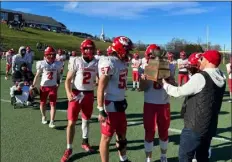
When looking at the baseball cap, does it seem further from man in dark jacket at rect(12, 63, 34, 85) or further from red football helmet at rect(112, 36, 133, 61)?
man in dark jacket at rect(12, 63, 34, 85)

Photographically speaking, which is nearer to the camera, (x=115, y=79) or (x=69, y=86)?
(x=115, y=79)

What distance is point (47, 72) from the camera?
27.1 feet

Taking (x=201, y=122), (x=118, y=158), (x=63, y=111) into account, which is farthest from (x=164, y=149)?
(x=63, y=111)

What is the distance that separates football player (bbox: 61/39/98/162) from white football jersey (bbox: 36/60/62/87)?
88.3 inches

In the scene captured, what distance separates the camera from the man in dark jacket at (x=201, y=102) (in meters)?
3.89

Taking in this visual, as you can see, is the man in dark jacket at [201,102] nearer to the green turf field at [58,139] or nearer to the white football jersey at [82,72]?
the green turf field at [58,139]

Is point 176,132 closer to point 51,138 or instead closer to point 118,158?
point 118,158

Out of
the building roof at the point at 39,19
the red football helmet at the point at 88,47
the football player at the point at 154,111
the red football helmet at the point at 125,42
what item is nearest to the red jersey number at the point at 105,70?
the red football helmet at the point at 125,42

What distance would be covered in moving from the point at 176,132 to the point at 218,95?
12.3 feet

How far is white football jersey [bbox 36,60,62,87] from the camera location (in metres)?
8.22

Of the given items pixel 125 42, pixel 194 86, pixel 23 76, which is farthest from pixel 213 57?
pixel 23 76

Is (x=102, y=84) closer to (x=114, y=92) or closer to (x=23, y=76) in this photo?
(x=114, y=92)

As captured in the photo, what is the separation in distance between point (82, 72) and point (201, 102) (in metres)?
2.73

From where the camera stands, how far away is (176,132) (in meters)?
7.59
